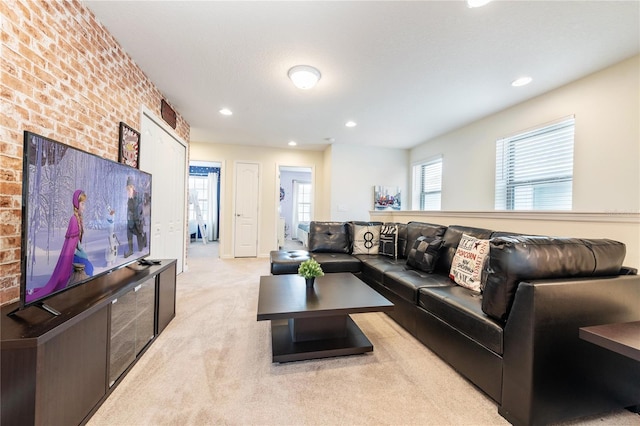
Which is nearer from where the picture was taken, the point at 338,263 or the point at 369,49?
the point at 369,49

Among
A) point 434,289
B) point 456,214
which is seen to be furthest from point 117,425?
point 456,214

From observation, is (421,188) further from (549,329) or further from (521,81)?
(549,329)

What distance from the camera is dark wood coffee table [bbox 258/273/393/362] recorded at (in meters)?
1.71

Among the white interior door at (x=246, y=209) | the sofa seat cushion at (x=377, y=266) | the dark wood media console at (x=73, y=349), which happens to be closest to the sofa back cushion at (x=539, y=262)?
the sofa seat cushion at (x=377, y=266)

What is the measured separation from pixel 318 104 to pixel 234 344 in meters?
2.92

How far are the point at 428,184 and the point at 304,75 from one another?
12.0 feet

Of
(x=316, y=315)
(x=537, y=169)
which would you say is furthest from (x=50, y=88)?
(x=537, y=169)

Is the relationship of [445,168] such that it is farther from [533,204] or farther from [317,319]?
[317,319]

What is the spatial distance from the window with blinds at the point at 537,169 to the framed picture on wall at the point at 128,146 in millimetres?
4453

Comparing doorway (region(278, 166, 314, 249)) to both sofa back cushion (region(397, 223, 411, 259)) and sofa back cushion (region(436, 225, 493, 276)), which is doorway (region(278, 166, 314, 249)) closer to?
sofa back cushion (region(397, 223, 411, 259))

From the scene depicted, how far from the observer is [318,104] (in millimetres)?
3381

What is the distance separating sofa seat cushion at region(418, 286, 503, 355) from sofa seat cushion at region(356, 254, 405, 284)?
68 centimetres

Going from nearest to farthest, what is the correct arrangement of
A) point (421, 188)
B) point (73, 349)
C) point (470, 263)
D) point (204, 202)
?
1. point (73, 349)
2. point (470, 263)
3. point (421, 188)
4. point (204, 202)

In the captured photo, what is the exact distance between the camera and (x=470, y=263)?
2164 millimetres
